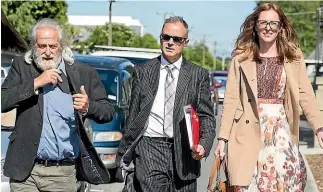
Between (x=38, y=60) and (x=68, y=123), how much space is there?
0.46 metres

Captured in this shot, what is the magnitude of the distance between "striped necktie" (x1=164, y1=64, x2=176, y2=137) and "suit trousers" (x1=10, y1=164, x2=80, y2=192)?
806 millimetres

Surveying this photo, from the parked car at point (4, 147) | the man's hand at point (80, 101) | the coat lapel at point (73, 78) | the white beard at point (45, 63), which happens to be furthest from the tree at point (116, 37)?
the man's hand at point (80, 101)

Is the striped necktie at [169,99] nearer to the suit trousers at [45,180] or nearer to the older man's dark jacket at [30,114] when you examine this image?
the older man's dark jacket at [30,114]

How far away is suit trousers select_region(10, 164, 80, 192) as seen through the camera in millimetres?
5168

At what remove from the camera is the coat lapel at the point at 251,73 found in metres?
5.67

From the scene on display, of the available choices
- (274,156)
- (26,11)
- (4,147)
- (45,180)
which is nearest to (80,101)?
(45,180)

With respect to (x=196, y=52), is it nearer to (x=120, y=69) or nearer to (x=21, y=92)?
(x=120, y=69)

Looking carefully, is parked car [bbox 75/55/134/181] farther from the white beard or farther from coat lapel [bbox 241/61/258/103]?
the white beard

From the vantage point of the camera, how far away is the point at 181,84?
5.73 meters

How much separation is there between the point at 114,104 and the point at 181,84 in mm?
6109

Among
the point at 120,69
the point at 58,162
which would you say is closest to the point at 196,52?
the point at 120,69

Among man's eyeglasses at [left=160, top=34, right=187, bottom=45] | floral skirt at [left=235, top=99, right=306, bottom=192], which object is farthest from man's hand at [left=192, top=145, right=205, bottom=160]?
man's eyeglasses at [left=160, top=34, right=187, bottom=45]

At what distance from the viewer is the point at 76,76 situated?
17.3 ft

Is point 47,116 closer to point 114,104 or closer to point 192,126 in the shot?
point 192,126
